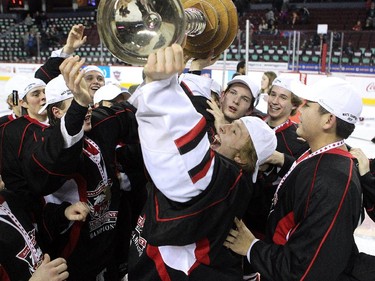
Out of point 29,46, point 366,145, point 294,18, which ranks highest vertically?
point 294,18

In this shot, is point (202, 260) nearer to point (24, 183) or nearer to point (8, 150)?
point (24, 183)

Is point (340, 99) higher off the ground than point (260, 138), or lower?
higher

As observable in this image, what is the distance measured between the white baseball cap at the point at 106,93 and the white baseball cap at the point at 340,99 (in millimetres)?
1972

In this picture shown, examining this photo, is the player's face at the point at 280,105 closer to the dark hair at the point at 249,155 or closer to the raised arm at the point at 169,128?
the dark hair at the point at 249,155

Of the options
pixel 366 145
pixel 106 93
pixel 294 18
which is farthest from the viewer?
pixel 294 18

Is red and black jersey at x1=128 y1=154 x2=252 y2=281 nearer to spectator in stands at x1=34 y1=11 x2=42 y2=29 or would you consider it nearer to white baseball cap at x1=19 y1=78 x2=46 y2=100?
white baseball cap at x1=19 y1=78 x2=46 y2=100

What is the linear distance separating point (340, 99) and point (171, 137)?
1.01m

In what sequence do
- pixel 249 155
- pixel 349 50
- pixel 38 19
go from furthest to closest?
1. pixel 38 19
2. pixel 349 50
3. pixel 249 155

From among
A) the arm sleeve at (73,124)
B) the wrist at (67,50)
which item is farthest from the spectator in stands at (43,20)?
the arm sleeve at (73,124)

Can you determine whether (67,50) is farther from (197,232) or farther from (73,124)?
(197,232)

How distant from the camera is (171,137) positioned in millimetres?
1149

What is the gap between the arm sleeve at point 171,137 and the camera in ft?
3.70

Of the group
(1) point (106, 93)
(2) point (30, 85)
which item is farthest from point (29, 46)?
(2) point (30, 85)

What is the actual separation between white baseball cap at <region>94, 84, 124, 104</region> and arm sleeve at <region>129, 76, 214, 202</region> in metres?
2.38
